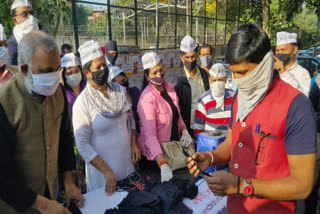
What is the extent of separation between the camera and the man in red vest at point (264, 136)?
1.22 meters

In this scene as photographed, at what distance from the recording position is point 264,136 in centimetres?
135

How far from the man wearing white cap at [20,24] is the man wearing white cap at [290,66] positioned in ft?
12.2

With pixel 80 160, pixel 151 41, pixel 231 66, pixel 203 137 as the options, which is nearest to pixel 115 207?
pixel 80 160

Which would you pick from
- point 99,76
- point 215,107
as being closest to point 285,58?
point 215,107

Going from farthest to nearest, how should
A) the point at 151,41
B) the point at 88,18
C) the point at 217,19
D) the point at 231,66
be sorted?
the point at 217,19, the point at 151,41, the point at 88,18, the point at 231,66

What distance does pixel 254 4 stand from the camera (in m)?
18.7

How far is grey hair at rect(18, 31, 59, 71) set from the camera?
1.38 m

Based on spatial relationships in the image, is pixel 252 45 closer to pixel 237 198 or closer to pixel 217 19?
pixel 237 198

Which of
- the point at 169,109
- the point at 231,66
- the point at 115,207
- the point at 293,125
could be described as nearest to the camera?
the point at 293,125

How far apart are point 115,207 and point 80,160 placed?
94cm

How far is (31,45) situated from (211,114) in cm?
233

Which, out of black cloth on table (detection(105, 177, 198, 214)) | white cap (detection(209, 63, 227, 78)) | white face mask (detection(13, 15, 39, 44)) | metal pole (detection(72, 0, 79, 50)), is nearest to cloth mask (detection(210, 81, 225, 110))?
white cap (detection(209, 63, 227, 78))

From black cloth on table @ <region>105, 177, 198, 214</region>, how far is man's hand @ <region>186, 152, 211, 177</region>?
0.58 metres

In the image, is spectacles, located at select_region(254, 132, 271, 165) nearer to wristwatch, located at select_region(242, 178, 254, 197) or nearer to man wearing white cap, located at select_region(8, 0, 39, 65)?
wristwatch, located at select_region(242, 178, 254, 197)
